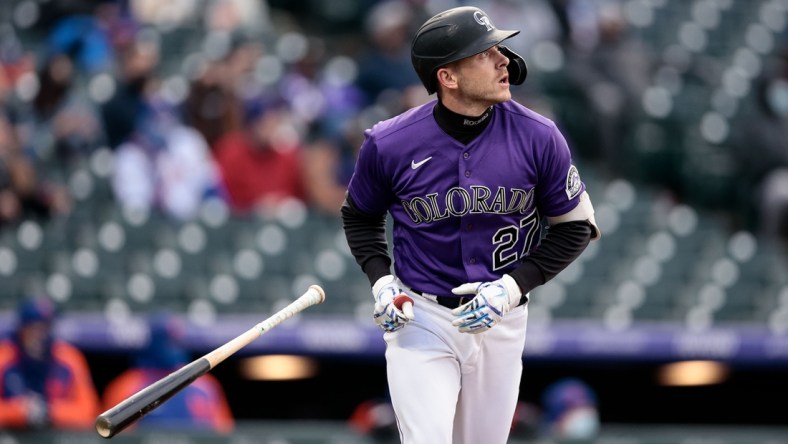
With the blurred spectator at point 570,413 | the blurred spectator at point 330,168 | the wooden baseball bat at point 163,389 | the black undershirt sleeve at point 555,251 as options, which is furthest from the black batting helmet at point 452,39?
the blurred spectator at point 330,168

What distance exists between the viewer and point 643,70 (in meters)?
11.8

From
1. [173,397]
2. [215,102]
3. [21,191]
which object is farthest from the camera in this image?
[215,102]

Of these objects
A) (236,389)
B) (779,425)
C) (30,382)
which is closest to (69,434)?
(30,382)

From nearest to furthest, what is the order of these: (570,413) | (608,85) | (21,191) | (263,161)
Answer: (570,413)
(21,191)
(263,161)
(608,85)

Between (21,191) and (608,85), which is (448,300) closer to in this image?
(21,191)

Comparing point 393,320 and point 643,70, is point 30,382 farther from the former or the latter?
point 643,70

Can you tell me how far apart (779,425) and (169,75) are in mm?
4870

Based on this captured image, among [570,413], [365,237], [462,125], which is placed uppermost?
[462,125]

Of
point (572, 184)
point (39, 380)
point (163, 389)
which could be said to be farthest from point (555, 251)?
point (39, 380)

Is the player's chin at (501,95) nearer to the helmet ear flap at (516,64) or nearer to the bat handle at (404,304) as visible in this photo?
the helmet ear flap at (516,64)

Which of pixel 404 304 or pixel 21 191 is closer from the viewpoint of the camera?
pixel 404 304

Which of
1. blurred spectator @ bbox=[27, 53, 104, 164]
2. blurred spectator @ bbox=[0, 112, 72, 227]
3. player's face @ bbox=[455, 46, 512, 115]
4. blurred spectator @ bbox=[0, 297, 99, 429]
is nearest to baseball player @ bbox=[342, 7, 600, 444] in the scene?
player's face @ bbox=[455, 46, 512, 115]

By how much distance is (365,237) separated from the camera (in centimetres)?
473

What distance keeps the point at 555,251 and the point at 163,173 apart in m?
5.02
